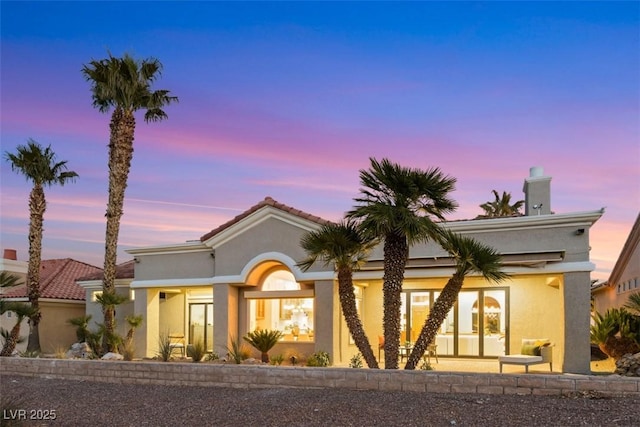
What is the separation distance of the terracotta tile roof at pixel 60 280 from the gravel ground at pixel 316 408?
19537 mm

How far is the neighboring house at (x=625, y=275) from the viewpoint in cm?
2931

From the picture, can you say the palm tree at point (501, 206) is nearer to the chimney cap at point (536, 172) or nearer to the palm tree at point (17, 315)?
the chimney cap at point (536, 172)

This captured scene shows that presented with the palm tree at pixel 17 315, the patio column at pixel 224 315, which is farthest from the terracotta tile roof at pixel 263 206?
the palm tree at pixel 17 315

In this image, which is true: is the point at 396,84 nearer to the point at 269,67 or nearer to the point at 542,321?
the point at 269,67

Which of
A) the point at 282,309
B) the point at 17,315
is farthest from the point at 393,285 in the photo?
the point at 17,315

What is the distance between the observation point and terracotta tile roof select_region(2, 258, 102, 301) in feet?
113

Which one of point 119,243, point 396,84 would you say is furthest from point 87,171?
point 396,84

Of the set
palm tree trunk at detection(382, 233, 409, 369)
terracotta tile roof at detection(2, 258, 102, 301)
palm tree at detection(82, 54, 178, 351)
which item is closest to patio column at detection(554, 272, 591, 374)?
palm tree trunk at detection(382, 233, 409, 369)

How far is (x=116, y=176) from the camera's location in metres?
26.1

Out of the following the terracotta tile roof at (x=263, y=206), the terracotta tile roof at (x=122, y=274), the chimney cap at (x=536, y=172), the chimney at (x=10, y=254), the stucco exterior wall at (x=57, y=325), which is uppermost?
the chimney cap at (x=536, y=172)

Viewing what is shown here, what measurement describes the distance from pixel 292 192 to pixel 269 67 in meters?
8.42

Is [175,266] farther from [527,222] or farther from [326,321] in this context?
[527,222]

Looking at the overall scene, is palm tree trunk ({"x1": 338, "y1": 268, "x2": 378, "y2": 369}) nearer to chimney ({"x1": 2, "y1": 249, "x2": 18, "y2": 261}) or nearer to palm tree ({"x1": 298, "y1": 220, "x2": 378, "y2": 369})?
palm tree ({"x1": 298, "y1": 220, "x2": 378, "y2": 369})

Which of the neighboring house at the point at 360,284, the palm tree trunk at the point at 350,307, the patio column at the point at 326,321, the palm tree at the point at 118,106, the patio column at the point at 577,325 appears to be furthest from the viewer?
the palm tree at the point at 118,106
